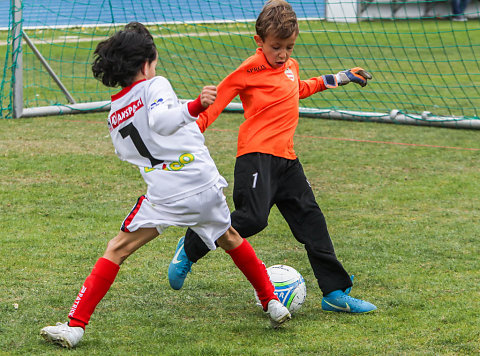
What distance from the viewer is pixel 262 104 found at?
3930 mm

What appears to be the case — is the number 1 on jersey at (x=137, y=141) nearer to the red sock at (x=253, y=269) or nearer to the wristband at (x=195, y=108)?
the wristband at (x=195, y=108)

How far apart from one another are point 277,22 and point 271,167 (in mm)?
695

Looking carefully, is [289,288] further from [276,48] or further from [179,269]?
[276,48]

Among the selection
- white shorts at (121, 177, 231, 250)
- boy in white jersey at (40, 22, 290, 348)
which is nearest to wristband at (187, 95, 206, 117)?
boy in white jersey at (40, 22, 290, 348)

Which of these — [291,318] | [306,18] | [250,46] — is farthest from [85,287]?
[250,46]

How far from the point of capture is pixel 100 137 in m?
8.05

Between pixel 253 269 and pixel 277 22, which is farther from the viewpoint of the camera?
pixel 277 22

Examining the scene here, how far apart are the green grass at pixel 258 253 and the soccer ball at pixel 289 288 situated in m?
0.08

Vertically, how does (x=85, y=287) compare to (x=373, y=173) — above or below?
above

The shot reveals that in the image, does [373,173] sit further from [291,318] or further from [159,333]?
[159,333]

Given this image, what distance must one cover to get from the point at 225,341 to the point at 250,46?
10.4 m

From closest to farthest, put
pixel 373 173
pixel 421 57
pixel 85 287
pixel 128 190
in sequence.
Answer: pixel 85 287 → pixel 128 190 → pixel 373 173 → pixel 421 57

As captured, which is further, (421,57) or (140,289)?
(421,57)

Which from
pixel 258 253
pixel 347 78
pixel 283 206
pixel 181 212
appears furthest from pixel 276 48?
pixel 258 253
